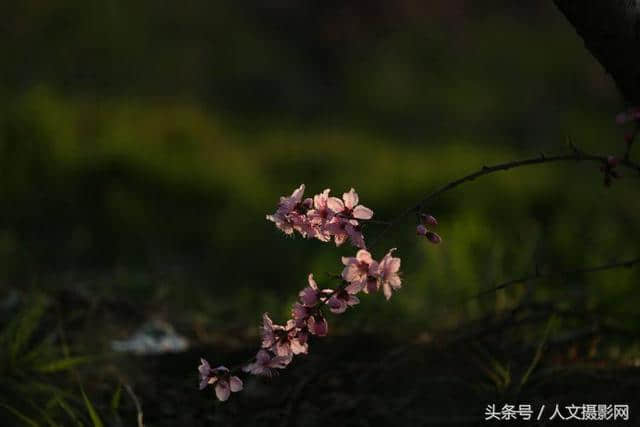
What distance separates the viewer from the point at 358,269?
178 cm

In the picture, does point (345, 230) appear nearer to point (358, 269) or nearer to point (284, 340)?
point (358, 269)

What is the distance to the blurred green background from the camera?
4285mm

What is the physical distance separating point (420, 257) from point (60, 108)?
395 cm

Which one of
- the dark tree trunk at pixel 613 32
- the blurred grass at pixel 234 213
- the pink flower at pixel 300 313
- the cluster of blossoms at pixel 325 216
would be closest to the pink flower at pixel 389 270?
the cluster of blossoms at pixel 325 216

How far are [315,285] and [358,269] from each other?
0.16 meters

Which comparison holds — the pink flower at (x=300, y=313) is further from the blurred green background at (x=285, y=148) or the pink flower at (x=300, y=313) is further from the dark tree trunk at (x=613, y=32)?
the blurred green background at (x=285, y=148)

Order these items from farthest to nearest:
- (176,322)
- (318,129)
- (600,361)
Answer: (318,129)
(176,322)
(600,361)

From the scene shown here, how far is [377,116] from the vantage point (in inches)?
468

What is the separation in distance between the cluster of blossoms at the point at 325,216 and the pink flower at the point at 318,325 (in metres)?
0.17

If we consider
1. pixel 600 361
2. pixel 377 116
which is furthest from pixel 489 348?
pixel 377 116

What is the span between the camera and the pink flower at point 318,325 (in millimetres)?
1872

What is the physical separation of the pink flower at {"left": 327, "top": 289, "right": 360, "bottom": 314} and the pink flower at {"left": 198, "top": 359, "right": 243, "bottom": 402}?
31cm

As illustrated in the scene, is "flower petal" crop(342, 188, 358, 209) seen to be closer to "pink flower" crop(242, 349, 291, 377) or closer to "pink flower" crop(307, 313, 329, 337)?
"pink flower" crop(307, 313, 329, 337)

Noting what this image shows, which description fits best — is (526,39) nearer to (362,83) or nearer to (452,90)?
(452,90)
